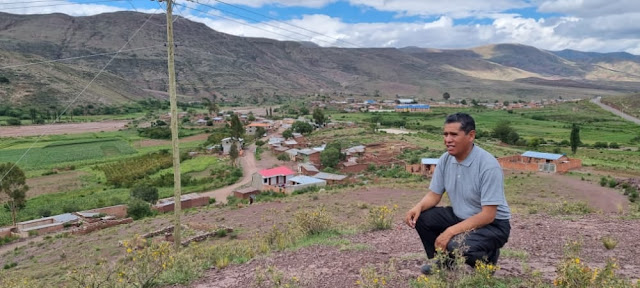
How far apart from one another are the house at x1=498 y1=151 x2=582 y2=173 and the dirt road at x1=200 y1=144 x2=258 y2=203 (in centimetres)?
2199

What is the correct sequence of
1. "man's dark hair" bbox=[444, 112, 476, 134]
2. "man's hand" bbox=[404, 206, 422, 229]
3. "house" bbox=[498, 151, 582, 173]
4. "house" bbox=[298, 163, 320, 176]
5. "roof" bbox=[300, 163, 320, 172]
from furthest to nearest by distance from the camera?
1. "roof" bbox=[300, 163, 320, 172]
2. "house" bbox=[298, 163, 320, 176]
3. "house" bbox=[498, 151, 582, 173]
4. "man's hand" bbox=[404, 206, 422, 229]
5. "man's dark hair" bbox=[444, 112, 476, 134]

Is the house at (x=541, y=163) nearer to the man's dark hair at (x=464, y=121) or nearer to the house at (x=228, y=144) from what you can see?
the house at (x=228, y=144)

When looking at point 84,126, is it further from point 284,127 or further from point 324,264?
point 324,264

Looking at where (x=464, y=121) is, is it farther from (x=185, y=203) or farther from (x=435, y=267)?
(x=185, y=203)

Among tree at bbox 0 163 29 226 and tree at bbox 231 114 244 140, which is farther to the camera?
tree at bbox 231 114 244 140

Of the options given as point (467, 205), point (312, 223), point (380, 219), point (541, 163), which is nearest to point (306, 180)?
point (541, 163)

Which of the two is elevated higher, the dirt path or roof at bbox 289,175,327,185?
the dirt path

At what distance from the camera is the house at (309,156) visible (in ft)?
135

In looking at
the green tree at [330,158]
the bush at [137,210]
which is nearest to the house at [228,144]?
the green tree at [330,158]

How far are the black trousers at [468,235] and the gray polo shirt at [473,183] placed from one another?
10cm

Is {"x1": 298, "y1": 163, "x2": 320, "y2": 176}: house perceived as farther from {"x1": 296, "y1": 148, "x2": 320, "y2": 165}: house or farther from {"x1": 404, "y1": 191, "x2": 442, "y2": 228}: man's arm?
{"x1": 404, "y1": 191, "x2": 442, "y2": 228}: man's arm

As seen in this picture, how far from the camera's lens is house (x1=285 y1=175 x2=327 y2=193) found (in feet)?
94.5

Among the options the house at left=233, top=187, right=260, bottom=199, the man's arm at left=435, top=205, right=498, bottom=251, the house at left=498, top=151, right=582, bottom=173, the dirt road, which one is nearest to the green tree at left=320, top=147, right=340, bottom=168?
the dirt road

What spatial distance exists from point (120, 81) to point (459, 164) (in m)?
127
